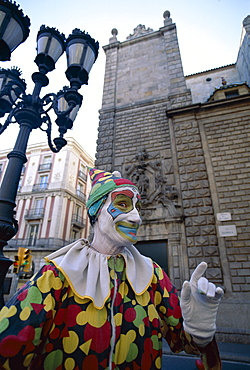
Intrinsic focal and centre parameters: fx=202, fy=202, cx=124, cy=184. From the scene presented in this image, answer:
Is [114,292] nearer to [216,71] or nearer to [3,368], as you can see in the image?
[3,368]

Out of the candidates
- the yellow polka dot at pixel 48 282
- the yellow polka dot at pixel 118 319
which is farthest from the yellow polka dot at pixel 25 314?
the yellow polka dot at pixel 118 319

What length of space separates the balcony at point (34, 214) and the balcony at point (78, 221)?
3042mm

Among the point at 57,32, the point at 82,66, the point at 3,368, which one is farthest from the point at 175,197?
the point at 3,368

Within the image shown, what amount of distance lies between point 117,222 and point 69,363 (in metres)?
0.80

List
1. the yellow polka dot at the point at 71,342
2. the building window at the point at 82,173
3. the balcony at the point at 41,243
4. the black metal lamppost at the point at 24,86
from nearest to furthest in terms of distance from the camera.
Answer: the yellow polka dot at the point at 71,342 < the black metal lamppost at the point at 24,86 < the balcony at the point at 41,243 < the building window at the point at 82,173

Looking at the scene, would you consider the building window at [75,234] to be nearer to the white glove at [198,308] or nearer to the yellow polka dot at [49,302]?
the yellow polka dot at [49,302]

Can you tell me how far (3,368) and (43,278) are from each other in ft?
1.27

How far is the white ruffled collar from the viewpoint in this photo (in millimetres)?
1170

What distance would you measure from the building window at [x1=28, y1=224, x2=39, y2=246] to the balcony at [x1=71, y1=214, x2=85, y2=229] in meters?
3.41

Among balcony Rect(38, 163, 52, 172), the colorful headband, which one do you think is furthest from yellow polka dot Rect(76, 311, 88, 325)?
balcony Rect(38, 163, 52, 172)

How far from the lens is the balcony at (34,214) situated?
755 inches

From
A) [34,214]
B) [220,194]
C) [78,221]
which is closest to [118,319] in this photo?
[220,194]

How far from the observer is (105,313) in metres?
1.15

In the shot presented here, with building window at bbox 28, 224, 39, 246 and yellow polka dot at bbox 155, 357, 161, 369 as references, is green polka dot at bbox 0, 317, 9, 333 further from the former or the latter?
building window at bbox 28, 224, 39, 246
